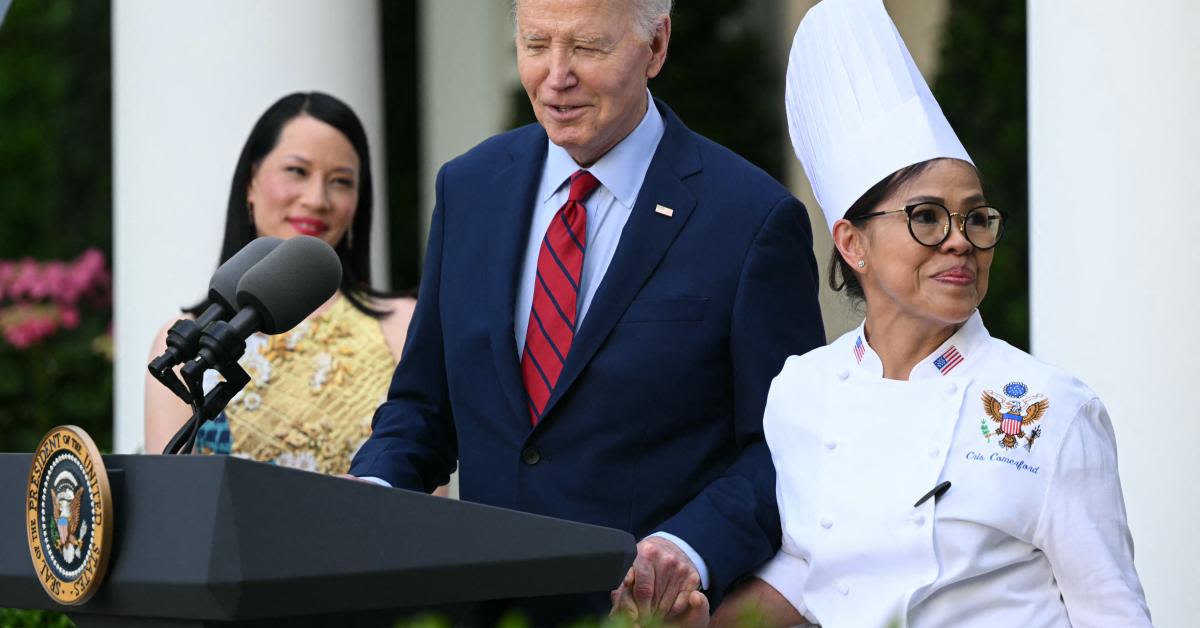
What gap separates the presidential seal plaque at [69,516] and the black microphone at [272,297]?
0.20 meters

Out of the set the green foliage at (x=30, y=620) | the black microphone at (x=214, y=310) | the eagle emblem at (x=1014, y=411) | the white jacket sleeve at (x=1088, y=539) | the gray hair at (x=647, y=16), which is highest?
the gray hair at (x=647, y=16)

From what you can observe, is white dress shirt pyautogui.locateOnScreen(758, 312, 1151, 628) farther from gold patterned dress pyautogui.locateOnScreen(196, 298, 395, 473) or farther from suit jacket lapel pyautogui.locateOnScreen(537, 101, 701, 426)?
gold patterned dress pyautogui.locateOnScreen(196, 298, 395, 473)

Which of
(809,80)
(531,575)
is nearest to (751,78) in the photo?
(809,80)

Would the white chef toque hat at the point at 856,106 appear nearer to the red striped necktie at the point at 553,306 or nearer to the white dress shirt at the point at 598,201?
the white dress shirt at the point at 598,201

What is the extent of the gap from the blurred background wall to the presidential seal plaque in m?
1.42

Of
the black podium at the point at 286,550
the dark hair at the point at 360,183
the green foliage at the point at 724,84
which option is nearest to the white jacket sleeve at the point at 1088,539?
the black podium at the point at 286,550

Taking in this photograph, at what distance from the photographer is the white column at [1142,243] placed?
13.3 ft

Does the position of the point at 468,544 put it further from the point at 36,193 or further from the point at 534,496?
the point at 36,193

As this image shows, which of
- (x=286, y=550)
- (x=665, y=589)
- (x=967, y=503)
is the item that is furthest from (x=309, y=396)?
(x=286, y=550)

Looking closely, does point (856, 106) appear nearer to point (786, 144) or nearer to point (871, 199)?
point (871, 199)

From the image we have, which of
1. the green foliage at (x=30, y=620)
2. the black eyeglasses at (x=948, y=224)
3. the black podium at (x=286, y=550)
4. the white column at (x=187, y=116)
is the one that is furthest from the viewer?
the white column at (x=187, y=116)

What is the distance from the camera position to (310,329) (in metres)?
4.44

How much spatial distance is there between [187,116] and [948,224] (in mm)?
3441

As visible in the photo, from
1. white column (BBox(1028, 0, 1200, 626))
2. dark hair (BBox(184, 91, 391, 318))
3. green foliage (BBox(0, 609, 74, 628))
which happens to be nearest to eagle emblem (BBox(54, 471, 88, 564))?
green foliage (BBox(0, 609, 74, 628))
